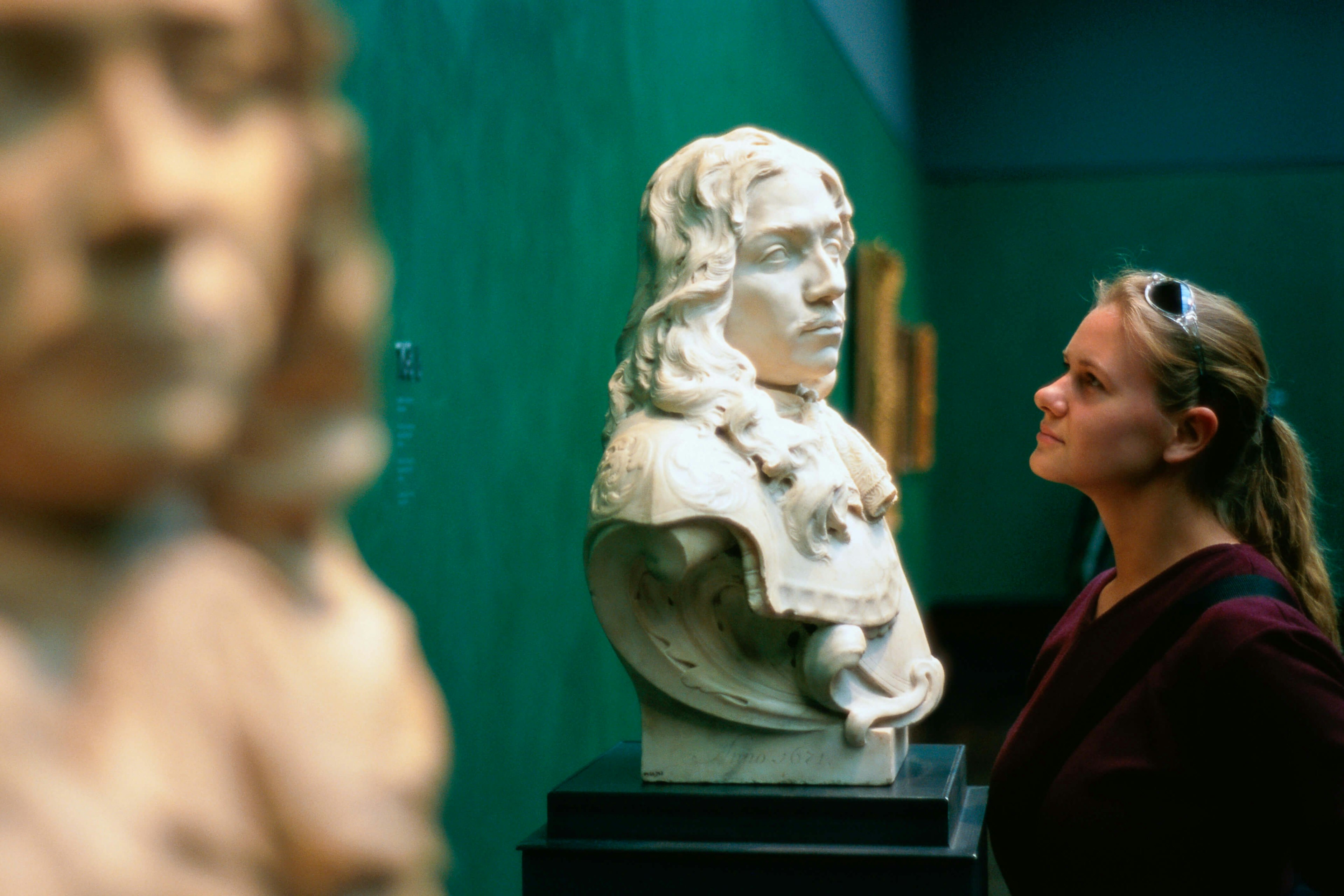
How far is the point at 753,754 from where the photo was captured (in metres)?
2.69

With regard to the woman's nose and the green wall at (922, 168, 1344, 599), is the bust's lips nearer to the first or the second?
the woman's nose

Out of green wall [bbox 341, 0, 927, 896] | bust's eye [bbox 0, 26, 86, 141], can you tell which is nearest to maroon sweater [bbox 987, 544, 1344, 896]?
green wall [bbox 341, 0, 927, 896]

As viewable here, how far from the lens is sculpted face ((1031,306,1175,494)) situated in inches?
96.6

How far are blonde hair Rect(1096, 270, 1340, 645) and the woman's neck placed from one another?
0.03 meters

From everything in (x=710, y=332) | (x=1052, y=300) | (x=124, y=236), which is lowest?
(x=1052, y=300)

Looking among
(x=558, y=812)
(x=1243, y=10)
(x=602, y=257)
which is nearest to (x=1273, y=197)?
(x=1243, y=10)

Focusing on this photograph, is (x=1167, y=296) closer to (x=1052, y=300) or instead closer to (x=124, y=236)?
(x=124, y=236)

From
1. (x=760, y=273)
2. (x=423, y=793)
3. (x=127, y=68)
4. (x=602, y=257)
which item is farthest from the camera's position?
(x=602, y=257)

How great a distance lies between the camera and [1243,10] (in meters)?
10.4

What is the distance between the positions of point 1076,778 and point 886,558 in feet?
2.03

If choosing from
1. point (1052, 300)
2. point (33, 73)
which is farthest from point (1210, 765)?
point (1052, 300)

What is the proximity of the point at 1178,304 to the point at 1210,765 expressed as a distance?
774mm

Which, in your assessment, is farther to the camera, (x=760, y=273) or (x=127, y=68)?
(x=760, y=273)

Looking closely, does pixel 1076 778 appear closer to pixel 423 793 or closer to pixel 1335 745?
pixel 1335 745
